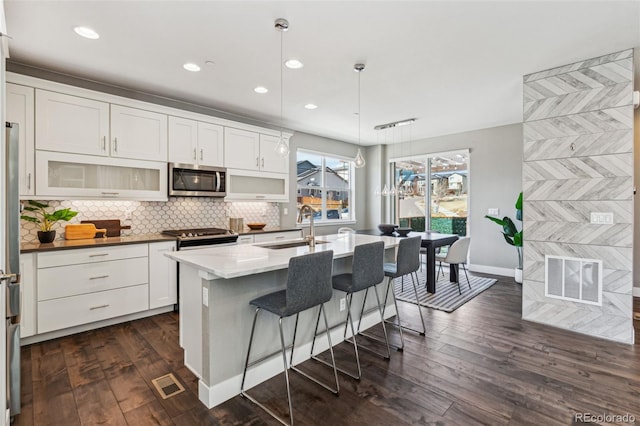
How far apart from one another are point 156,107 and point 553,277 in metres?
4.92

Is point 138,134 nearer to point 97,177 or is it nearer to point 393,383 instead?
point 97,177

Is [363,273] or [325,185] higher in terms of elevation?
[325,185]

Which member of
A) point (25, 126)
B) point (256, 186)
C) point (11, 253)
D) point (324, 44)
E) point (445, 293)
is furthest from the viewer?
point (256, 186)

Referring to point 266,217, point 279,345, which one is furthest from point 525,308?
point 266,217

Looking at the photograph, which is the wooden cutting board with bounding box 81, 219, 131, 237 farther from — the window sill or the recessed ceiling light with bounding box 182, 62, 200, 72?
the window sill

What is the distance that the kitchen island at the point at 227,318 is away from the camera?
202cm

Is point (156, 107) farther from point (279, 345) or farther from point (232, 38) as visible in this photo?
point (279, 345)

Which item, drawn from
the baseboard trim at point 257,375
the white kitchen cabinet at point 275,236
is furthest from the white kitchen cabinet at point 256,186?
the baseboard trim at point 257,375

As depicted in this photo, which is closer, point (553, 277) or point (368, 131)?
point (553, 277)

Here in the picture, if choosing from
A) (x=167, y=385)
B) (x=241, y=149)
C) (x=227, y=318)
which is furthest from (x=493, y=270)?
(x=167, y=385)

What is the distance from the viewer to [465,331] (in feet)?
10.5

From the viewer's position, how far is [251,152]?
4.72m

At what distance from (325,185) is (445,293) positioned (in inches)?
129

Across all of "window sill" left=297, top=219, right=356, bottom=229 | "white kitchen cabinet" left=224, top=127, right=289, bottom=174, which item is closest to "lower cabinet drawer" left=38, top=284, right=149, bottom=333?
"white kitchen cabinet" left=224, top=127, right=289, bottom=174
